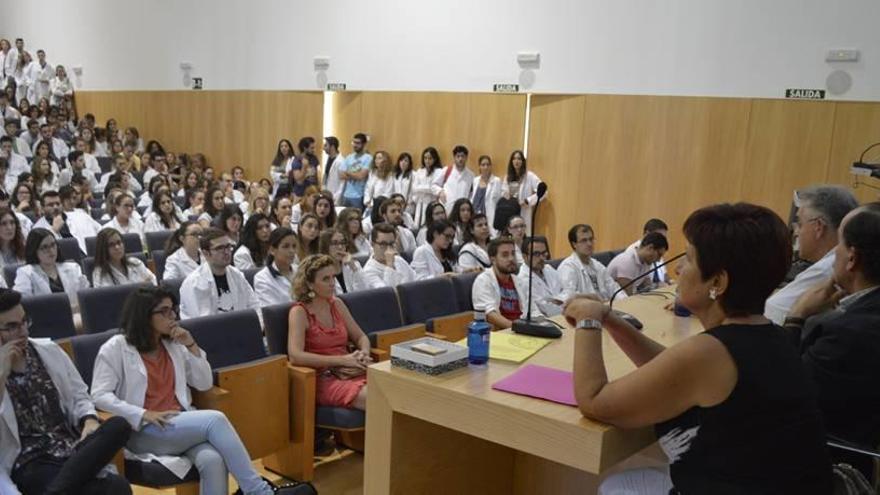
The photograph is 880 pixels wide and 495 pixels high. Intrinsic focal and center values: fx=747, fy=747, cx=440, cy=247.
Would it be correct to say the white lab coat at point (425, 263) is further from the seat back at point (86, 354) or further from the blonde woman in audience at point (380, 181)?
the blonde woman in audience at point (380, 181)

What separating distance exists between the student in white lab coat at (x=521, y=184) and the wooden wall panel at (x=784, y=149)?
250 cm

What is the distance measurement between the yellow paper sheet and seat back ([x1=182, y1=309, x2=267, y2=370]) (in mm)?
1739

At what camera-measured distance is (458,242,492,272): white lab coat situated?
619cm

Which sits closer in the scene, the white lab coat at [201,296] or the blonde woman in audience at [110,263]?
the white lab coat at [201,296]

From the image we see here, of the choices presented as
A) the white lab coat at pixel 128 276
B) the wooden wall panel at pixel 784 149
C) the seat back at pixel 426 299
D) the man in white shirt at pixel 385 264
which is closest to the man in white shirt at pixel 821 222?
the seat back at pixel 426 299

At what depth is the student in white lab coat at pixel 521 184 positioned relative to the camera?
9203 millimetres

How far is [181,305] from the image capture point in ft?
15.5

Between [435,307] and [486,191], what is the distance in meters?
4.60

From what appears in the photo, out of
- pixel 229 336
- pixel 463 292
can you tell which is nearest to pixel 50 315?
pixel 229 336

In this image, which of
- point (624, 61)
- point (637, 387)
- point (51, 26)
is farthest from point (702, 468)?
point (51, 26)

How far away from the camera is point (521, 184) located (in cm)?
926

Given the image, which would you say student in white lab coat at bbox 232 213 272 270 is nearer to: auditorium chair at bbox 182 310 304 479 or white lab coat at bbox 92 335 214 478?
auditorium chair at bbox 182 310 304 479

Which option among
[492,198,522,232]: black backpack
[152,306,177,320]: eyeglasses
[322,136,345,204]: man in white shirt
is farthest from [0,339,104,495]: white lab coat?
[322,136,345,204]: man in white shirt

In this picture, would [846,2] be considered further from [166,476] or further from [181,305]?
[166,476]
